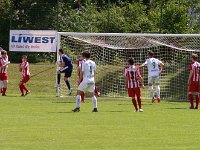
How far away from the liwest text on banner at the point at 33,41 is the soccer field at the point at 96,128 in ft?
39.3

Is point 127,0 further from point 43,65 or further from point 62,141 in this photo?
point 62,141

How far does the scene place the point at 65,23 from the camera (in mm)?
46656

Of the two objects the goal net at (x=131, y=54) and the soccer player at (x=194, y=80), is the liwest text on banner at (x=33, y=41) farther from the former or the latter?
the soccer player at (x=194, y=80)

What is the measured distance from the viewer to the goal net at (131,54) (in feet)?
111

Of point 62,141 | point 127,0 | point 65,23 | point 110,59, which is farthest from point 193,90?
point 127,0

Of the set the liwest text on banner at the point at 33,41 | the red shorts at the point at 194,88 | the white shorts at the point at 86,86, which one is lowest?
the red shorts at the point at 194,88

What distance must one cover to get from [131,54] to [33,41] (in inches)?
265

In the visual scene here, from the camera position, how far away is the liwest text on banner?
3850 cm

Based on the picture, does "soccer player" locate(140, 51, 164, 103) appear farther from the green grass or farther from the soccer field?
the soccer field

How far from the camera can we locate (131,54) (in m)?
34.7

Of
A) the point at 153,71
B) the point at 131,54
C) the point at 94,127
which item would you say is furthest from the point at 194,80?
the point at 94,127

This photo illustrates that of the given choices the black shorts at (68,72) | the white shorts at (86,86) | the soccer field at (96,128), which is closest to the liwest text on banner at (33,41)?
the black shorts at (68,72)

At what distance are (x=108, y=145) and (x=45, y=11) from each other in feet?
107

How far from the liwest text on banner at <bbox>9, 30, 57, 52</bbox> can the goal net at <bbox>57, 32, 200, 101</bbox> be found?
3.33 m
